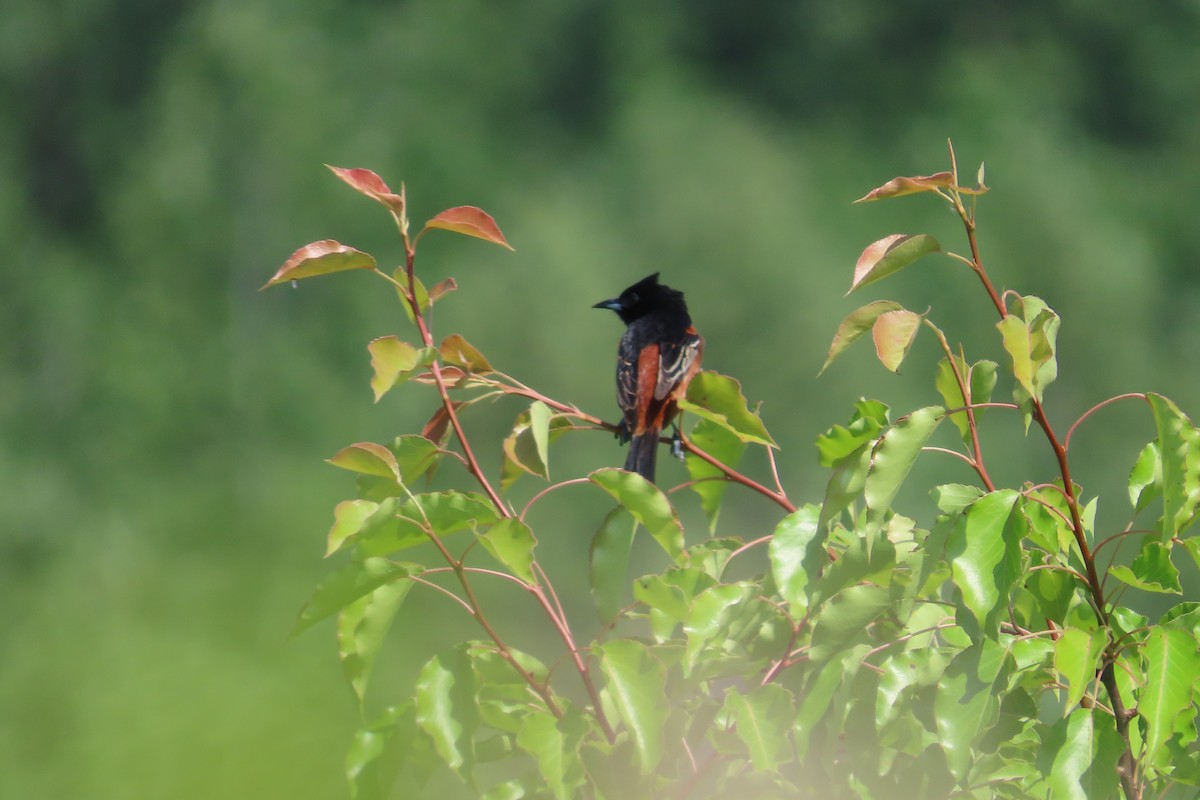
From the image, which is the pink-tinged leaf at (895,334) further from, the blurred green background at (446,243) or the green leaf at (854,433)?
the blurred green background at (446,243)

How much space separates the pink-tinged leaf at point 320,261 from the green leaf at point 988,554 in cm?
77

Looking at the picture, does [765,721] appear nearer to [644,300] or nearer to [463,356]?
[463,356]

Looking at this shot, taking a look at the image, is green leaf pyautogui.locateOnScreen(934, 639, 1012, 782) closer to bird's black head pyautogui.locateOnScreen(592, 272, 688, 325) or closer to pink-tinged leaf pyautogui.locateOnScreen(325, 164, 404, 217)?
pink-tinged leaf pyautogui.locateOnScreen(325, 164, 404, 217)

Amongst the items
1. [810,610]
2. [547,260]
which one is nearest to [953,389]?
[810,610]

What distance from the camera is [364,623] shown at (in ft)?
6.15

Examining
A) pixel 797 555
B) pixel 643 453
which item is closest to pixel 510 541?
pixel 797 555

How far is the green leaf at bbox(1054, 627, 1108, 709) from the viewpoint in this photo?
153 centimetres

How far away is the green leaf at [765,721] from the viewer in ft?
5.63

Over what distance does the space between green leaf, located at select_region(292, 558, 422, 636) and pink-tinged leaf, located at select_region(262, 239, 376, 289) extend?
36 centimetres

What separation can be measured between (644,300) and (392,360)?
3498 millimetres

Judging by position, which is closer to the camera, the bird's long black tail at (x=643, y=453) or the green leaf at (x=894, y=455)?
the green leaf at (x=894, y=455)

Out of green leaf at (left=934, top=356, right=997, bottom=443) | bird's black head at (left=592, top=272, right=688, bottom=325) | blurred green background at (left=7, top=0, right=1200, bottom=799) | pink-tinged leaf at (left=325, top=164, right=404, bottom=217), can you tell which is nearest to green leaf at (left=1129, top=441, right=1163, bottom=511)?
→ green leaf at (left=934, top=356, right=997, bottom=443)

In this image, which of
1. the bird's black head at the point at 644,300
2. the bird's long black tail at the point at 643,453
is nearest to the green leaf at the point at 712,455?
the bird's long black tail at the point at 643,453

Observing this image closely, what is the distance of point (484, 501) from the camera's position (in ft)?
5.77
